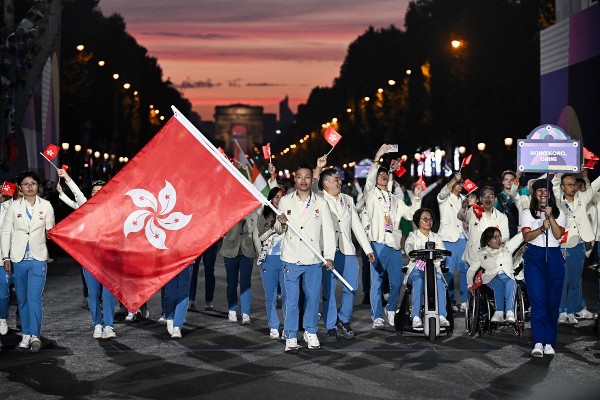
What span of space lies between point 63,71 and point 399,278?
53.9 meters

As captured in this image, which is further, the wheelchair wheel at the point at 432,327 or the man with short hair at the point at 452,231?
the man with short hair at the point at 452,231

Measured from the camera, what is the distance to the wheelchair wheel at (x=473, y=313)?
535 inches

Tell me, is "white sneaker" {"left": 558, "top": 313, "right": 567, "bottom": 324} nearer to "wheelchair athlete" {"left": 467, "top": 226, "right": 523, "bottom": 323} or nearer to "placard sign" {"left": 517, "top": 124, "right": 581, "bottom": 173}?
"wheelchair athlete" {"left": 467, "top": 226, "right": 523, "bottom": 323}

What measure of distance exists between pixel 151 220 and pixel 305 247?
6.42 ft

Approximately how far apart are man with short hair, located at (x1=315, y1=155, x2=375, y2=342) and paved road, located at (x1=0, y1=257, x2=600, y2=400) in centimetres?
27

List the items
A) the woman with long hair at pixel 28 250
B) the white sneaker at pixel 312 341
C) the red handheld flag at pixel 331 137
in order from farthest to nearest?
the red handheld flag at pixel 331 137 → the woman with long hair at pixel 28 250 → the white sneaker at pixel 312 341

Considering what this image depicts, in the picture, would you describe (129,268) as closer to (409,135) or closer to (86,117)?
(86,117)

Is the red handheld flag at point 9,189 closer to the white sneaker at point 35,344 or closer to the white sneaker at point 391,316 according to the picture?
the white sneaker at point 35,344

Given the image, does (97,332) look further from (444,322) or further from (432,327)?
(444,322)

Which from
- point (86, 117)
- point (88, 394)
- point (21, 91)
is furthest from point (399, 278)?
point (86, 117)

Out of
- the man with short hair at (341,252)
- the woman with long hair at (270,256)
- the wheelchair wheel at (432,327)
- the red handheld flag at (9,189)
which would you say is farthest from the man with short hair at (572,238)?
the red handheld flag at (9,189)

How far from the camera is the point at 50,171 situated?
39.2 metres

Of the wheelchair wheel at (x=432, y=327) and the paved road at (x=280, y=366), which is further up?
the wheelchair wheel at (x=432, y=327)

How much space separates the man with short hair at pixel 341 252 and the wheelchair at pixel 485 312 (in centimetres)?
121
